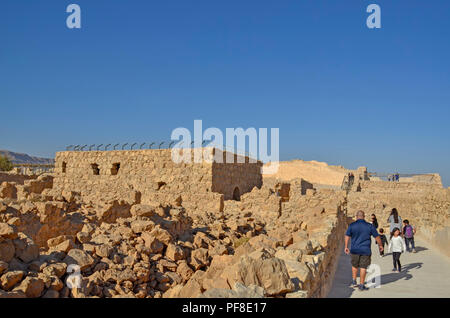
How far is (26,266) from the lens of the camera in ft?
18.4

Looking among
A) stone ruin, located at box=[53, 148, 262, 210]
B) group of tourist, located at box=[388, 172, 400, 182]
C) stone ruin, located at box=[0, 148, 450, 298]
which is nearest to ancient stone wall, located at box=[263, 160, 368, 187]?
group of tourist, located at box=[388, 172, 400, 182]

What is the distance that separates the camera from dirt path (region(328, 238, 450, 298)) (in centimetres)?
575

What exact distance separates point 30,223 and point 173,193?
9084mm

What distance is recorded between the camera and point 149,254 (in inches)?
316

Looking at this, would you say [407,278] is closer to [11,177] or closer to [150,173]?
[150,173]

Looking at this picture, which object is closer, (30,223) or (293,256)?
(293,256)

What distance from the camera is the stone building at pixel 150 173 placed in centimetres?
1702

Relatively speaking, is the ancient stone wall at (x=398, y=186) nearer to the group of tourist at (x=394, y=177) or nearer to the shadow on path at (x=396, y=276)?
the group of tourist at (x=394, y=177)

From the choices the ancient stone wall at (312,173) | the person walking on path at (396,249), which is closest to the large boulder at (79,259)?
the person walking on path at (396,249)

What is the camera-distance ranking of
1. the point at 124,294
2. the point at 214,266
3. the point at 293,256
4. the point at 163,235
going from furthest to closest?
the point at 163,235, the point at 214,266, the point at 124,294, the point at 293,256

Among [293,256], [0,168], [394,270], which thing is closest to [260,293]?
[293,256]

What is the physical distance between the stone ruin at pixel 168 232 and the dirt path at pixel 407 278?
1.04 feet

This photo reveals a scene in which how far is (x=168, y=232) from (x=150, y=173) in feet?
31.5
